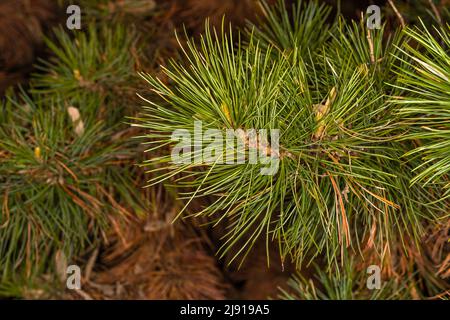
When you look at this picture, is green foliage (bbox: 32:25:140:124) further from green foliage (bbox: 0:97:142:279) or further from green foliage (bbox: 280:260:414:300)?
green foliage (bbox: 280:260:414:300)

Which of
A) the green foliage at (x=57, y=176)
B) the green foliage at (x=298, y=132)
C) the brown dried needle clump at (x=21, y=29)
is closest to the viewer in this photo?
the green foliage at (x=298, y=132)

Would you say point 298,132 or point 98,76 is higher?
point 98,76

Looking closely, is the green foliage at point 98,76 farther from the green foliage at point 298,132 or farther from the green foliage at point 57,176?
the green foliage at point 298,132

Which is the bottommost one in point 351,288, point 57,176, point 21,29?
point 351,288

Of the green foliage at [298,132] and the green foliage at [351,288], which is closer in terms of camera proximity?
the green foliage at [298,132]

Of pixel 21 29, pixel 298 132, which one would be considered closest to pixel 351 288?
pixel 298 132

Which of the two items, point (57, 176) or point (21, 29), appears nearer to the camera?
point (57, 176)

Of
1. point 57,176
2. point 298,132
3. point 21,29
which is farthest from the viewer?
point 21,29

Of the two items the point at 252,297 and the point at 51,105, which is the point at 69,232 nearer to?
the point at 51,105

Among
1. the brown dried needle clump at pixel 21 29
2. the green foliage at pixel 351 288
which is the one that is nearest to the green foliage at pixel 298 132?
the green foliage at pixel 351 288

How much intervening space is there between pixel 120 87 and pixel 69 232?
158 mm

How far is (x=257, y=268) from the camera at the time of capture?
887mm

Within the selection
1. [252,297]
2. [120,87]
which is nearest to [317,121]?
[120,87]

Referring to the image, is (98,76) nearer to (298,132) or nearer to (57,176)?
(57,176)
